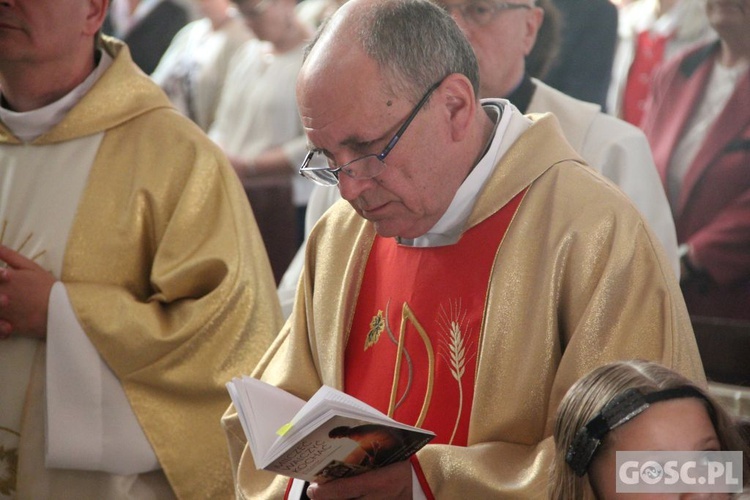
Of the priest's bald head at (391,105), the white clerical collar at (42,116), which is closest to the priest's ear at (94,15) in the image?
the white clerical collar at (42,116)

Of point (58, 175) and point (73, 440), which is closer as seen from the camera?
point (73, 440)

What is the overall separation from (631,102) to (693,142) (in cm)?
53

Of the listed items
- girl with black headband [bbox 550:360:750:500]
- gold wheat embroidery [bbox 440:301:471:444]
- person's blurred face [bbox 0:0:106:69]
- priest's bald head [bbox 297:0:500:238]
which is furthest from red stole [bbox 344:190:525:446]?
person's blurred face [bbox 0:0:106:69]

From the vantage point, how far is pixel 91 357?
3373 millimetres

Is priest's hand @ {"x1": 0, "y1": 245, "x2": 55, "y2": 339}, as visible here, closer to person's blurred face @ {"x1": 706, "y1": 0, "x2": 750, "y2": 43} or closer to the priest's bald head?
the priest's bald head

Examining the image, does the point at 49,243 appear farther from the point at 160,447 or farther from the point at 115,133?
the point at 160,447

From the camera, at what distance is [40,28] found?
347 centimetres

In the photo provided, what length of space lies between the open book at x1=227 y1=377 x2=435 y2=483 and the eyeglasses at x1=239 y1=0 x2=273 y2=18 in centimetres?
430

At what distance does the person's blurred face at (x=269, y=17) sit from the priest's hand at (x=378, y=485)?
14.5ft

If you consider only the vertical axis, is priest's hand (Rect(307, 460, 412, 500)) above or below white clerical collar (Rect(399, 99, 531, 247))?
below

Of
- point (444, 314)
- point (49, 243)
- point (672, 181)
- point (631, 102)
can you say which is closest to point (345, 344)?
point (444, 314)

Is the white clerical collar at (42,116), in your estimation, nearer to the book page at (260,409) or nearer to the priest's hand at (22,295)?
the priest's hand at (22,295)

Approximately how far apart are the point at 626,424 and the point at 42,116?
221cm

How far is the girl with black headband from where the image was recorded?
2.07 meters
